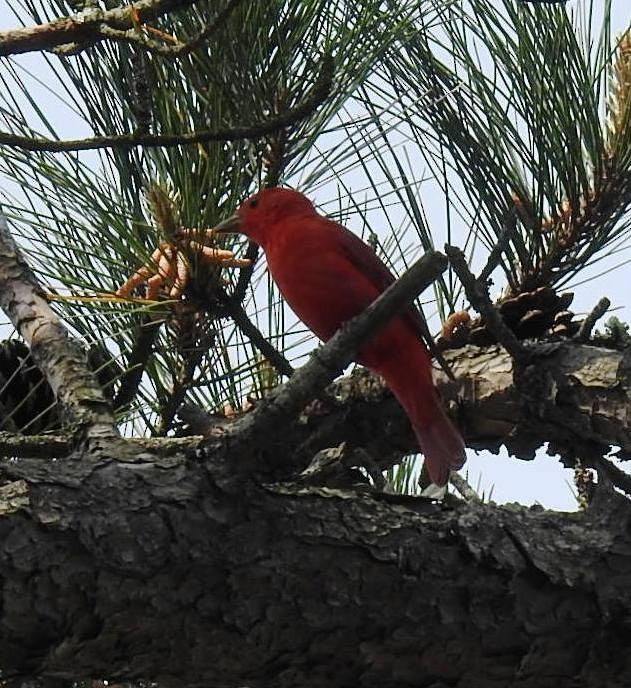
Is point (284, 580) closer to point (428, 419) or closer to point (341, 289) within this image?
point (428, 419)

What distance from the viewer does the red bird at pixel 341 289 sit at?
189 cm

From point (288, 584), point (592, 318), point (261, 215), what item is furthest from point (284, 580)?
point (261, 215)

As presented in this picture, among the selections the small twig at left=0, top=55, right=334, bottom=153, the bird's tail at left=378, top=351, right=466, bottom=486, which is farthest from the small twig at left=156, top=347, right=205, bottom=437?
the small twig at left=0, top=55, right=334, bottom=153

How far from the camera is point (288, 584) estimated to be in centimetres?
125

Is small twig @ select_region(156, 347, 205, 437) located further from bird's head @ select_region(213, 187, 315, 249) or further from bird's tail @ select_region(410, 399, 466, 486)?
bird's tail @ select_region(410, 399, 466, 486)

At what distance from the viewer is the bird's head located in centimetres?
194

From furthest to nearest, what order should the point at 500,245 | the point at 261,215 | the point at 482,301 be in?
the point at 261,215 → the point at 500,245 → the point at 482,301

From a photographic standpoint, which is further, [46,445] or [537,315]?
[537,315]

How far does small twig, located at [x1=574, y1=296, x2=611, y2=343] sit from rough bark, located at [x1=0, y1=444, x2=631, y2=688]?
0.99 ft

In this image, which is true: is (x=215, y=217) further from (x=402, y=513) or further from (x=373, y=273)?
(x=402, y=513)

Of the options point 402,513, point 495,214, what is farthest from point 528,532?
point 495,214

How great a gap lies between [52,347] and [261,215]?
0.56 meters

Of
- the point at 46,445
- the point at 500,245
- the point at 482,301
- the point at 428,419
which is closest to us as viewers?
the point at 482,301

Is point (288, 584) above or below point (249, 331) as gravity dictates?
below
